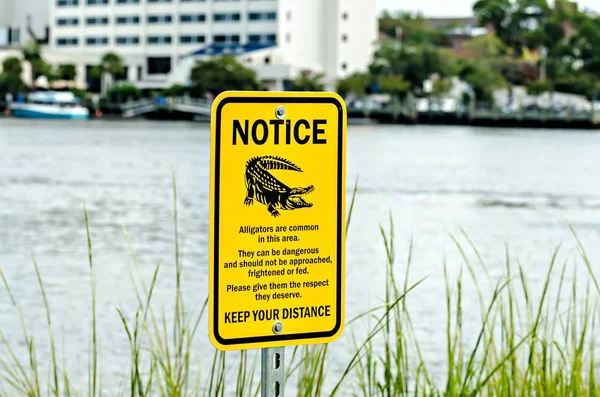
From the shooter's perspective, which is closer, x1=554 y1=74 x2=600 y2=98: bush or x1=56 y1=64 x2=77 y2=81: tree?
x1=56 y1=64 x2=77 y2=81: tree

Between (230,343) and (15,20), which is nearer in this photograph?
(230,343)

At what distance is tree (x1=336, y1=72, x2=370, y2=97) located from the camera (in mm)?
108875

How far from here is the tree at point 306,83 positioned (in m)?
102

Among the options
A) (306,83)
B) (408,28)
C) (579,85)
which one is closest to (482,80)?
(579,85)

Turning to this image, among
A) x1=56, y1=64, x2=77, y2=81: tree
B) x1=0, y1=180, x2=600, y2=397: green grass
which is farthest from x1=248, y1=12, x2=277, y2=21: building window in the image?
x1=0, y1=180, x2=600, y2=397: green grass

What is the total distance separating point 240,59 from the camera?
113m

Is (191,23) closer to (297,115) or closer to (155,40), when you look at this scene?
(155,40)

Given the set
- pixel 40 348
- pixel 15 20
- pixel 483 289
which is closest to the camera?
pixel 40 348

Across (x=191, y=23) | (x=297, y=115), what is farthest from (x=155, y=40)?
(x=297, y=115)

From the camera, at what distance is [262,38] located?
118000mm

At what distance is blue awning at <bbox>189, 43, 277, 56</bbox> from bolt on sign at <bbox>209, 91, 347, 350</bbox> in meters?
111

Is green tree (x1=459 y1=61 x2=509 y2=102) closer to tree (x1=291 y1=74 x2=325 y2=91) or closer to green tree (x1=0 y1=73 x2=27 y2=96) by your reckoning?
tree (x1=291 y1=74 x2=325 y2=91)

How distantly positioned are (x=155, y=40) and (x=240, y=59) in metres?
12.9

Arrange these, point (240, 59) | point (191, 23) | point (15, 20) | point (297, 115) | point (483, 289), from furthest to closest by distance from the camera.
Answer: point (15, 20), point (191, 23), point (240, 59), point (483, 289), point (297, 115)
